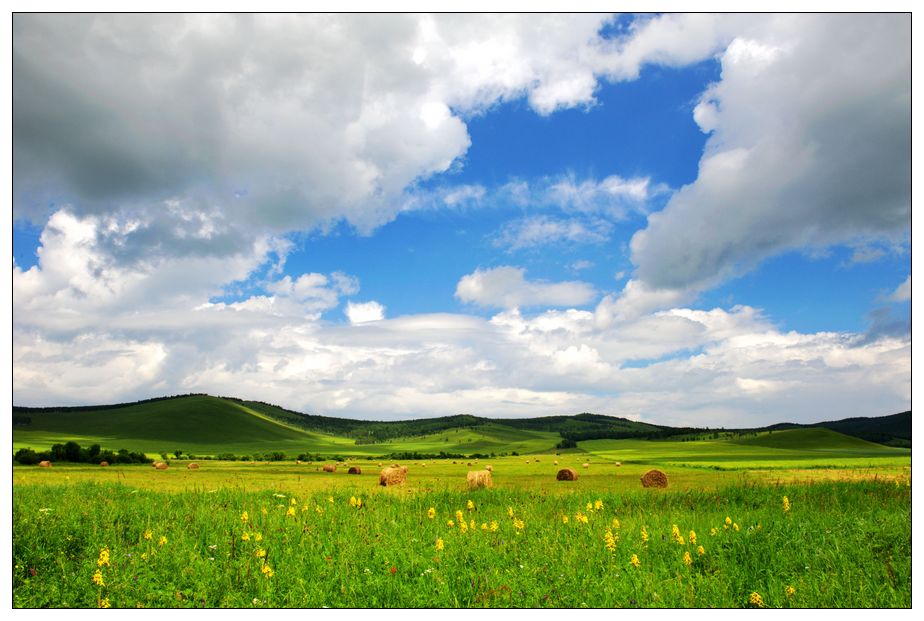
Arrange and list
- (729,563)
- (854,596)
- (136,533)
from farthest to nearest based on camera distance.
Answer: (136,533), (729,563), (854,596)

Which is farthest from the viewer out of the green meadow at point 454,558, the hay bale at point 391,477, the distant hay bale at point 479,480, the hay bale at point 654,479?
the hay bale at point 391,477

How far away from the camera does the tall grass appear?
8523 mm

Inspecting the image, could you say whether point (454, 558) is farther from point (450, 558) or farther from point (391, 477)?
point (391, 477)

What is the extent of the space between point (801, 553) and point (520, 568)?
516 centimetres

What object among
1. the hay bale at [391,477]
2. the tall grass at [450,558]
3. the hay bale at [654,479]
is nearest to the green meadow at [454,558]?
the tall grass at [450,558]

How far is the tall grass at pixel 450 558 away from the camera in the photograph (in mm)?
8523

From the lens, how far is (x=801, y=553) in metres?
10.2

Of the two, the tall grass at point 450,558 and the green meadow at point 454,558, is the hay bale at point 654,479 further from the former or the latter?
the tall grass at point 450,558

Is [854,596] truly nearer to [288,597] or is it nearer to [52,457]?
[288,597]

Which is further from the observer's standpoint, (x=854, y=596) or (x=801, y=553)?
(x=801, y=553)

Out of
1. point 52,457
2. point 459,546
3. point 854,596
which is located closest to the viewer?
point 854,596

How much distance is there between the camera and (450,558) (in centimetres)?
1003
